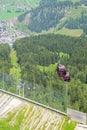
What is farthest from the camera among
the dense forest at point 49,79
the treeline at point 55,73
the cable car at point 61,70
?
the treeline at point 55,73

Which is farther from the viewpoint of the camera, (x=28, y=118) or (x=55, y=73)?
(x=55, y=73)

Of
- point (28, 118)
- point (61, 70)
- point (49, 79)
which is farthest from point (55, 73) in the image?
point (61, 70)

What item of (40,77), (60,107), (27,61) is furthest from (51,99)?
(27,61)

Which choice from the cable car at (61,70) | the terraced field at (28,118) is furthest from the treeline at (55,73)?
the cable car at (61,70)

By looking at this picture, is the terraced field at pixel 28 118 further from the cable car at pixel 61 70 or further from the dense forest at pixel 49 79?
the cable car at pixel 61 70

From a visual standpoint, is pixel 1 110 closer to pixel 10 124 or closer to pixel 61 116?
pixel 10 124

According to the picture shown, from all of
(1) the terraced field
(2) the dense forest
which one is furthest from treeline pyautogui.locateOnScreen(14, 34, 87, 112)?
(1) the terraced field

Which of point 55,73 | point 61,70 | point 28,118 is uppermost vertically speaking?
point 61,70

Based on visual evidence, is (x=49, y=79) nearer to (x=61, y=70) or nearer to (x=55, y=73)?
(x=55, y=73)

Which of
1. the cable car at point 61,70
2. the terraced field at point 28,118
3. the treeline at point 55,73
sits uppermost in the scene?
the cable car at point 61,70
